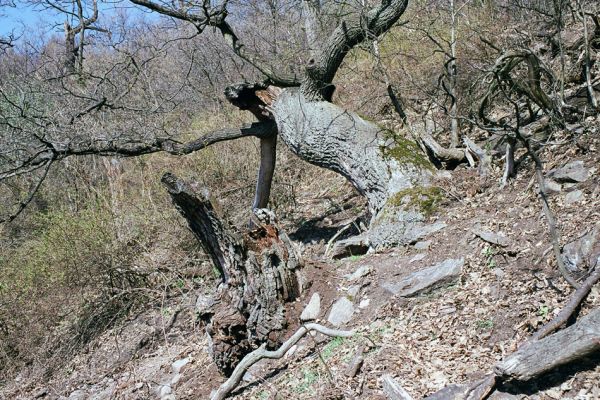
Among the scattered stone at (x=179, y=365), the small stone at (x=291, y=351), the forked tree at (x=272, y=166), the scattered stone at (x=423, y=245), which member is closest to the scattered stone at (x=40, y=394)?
the scattered stone at (x=179, y=365)

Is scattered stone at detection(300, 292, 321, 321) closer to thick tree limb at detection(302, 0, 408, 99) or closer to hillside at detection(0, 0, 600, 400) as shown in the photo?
hillside at detection(0, 0, 600, 400)

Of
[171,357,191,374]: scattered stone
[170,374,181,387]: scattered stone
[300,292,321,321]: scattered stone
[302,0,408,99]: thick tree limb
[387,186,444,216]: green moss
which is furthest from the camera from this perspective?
[302,0,408,99]: thick tree limb

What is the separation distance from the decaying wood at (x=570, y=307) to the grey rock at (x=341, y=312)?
200 centimetres

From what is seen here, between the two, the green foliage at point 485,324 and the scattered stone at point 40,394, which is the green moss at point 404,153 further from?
the scattered stone at point 40,394

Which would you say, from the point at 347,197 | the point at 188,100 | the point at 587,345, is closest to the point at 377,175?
the point at 347,197

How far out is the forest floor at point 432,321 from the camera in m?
3.96

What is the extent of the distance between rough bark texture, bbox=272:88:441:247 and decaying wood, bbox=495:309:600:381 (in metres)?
2.63

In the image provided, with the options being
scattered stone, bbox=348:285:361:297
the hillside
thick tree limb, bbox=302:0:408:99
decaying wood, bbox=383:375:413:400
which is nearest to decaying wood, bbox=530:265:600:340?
the hillside

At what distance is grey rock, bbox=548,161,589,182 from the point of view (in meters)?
5.22

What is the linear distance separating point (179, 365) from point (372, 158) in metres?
3.11

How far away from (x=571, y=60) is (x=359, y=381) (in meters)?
5.58

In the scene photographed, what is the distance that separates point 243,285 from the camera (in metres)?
5.67

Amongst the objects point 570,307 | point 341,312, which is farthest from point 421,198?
point 570,307

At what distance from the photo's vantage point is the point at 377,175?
6.76m
